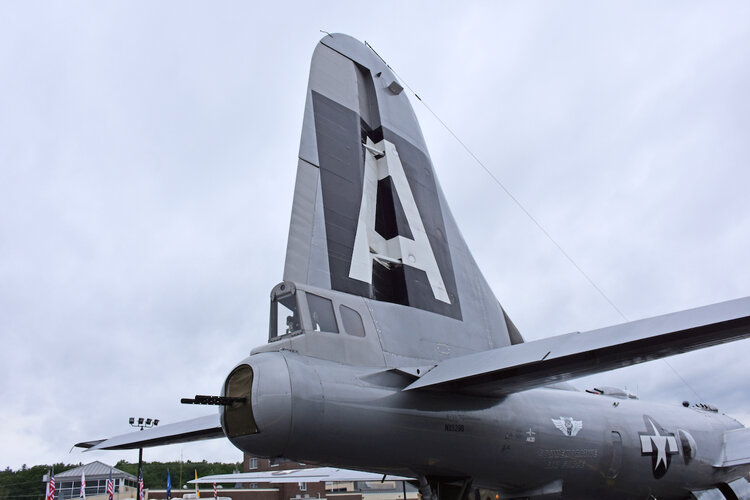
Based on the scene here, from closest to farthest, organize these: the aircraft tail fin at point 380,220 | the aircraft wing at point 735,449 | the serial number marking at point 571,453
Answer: the aircraft tail fin at point 380,220, the serial number marking at point 571,453, the aircraft wing at point 735,449

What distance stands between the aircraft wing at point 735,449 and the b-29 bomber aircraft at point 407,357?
0.64 m

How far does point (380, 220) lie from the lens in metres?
7.50

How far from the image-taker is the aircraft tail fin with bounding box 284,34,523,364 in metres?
6.51

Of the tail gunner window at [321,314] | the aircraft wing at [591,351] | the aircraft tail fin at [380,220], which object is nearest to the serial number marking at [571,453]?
the aircraft wing at [591,351]

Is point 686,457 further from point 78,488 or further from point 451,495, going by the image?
point 78,488

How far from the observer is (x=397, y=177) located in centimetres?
779

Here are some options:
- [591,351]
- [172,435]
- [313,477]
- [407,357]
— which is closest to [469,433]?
[407,357]

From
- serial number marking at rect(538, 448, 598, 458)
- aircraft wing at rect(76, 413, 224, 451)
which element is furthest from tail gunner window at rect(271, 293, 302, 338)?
serial number marking at rect(538, 448, 598, 458)

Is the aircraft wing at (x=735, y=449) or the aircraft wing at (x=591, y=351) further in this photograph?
the aircraft wing at (x=735, y=449)

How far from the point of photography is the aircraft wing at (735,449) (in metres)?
10.4

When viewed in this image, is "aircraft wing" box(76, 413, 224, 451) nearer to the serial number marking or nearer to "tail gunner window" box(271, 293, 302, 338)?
"tail gunner window" box(271, 293, 302, 338)

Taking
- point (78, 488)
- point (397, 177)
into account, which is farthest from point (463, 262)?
point (78, 488)

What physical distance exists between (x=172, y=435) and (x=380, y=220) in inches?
162

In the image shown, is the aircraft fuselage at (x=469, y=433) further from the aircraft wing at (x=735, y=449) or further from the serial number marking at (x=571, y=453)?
the aircraft wing at (x=735, y=449)
